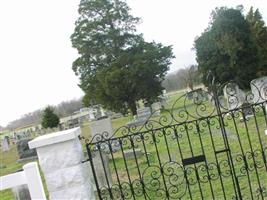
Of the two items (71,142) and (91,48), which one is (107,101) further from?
(71,142)

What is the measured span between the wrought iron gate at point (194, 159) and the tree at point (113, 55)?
53.5 ft

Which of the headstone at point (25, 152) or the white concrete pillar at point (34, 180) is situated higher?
the white concrete pillar at point (34, 180)

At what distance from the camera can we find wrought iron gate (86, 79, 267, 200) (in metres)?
5.02

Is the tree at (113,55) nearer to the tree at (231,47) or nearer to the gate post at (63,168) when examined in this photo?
the tree at (231,47)

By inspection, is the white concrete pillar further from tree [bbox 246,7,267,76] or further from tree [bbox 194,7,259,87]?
tree [bbox 246,7,267,76]

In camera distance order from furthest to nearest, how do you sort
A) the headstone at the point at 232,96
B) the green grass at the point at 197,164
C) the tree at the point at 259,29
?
the tree at the point at 259,29
the headstone at the point at 232,96
the green grass at the point at 197,164

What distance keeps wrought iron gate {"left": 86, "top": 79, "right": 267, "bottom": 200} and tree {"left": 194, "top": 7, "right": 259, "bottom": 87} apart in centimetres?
634

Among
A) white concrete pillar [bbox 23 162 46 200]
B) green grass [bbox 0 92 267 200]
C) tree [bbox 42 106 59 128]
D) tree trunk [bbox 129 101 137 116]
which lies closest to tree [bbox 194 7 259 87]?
green grass [bbox 0 92 267 200]

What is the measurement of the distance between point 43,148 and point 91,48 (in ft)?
89.7

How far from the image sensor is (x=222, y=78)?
20.4 m

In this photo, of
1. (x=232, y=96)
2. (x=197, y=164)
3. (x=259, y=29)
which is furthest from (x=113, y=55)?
(x=232, y=96)

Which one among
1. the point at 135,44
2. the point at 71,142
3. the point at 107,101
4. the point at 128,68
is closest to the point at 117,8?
the point at 135,44

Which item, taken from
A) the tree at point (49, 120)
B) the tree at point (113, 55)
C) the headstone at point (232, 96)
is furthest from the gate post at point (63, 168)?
the tree at point (49, 120)

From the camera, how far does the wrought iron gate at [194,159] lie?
5020 millimetres
